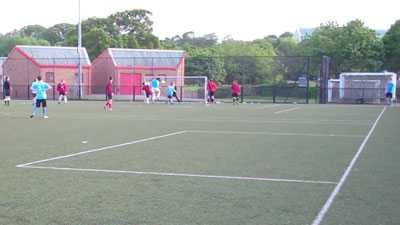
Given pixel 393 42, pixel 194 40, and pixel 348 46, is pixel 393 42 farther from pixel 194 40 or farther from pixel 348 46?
pixel 194 40

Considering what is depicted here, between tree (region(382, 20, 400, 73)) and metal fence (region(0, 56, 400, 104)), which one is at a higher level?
tree (region(382, 20, 400, 73))

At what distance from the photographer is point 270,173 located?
7496mm

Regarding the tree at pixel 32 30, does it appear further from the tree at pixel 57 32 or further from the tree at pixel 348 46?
the tree at pixel 348 46

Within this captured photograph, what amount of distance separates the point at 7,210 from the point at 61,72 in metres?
47.3

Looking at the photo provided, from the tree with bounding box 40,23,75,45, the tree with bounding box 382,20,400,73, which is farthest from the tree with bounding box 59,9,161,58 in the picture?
the tree with bounding box 40,23,75,45

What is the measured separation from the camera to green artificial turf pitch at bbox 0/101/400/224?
5148 mm

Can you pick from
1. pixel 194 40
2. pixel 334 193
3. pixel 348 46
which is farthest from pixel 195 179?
pixel 194 40

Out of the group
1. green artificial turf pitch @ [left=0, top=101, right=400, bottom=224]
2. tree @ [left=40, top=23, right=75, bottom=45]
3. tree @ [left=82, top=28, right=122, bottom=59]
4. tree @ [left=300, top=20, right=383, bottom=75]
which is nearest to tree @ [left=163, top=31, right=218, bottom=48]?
tree @ [left=40, top=23, right=75, bottom=45]

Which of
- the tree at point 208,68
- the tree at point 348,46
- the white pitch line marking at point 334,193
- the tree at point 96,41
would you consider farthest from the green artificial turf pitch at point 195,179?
the tree at point 96,41

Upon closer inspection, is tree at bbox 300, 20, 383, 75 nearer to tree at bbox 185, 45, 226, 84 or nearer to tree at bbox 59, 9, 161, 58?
tree at bbox 185, 45, 226, 84

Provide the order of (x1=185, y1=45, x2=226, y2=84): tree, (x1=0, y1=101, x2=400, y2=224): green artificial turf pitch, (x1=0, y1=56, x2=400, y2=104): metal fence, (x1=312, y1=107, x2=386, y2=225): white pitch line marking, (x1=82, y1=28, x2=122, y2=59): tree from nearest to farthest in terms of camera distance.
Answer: (x1=312, y1=107, x2=386, y2=225): white pitch line marking
(x1=0, y1=101, x2=400, y2=224): green artificial turf pitch
(x1=0, y1=56, x2=400, y2=104): metal fence
(x1=185, y1=45, x2=226, y2=84): tree
(x1=82, y1=28, x2=122, y2=59): tree

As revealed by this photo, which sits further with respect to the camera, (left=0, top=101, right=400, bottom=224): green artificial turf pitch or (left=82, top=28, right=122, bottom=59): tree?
(left=82, top=28, right=122, bottom=59): tree

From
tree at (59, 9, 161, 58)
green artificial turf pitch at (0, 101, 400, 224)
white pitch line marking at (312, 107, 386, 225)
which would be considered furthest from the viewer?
tree at (59, 9, 161, 58)

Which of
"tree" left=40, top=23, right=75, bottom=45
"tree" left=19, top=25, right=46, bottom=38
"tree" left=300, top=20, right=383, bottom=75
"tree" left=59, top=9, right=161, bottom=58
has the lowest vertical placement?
"tree" left=300, top=20, right=383, bottom=75
